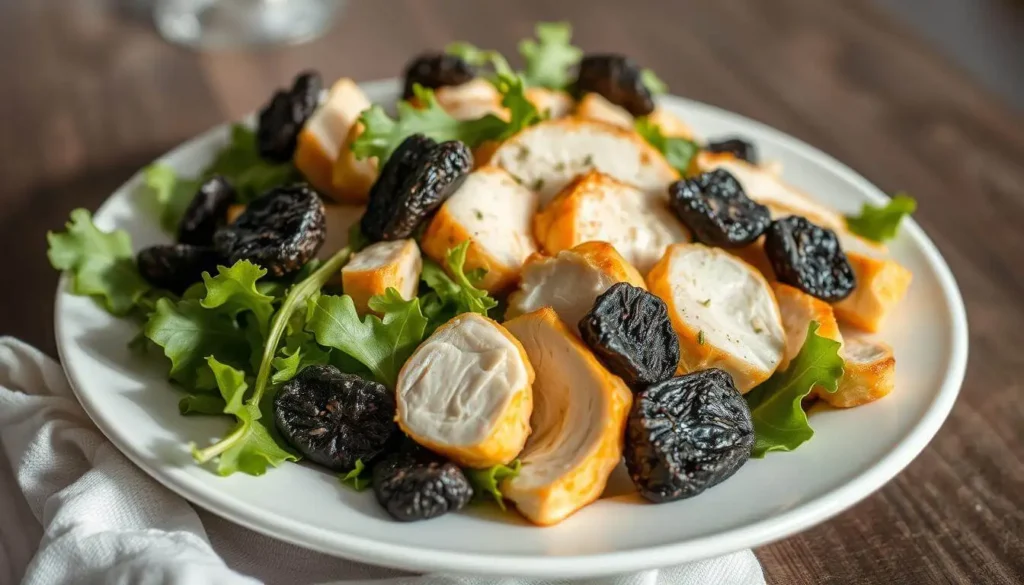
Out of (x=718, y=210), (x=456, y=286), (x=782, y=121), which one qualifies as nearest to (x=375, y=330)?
(x=456, y=286)

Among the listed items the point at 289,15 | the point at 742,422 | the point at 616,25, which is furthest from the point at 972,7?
the point at 742,422

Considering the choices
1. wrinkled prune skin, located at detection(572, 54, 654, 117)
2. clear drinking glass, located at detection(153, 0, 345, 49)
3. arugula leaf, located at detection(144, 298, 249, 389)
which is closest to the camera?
arugula leaf, located at detection(144, 298, 249, 389)

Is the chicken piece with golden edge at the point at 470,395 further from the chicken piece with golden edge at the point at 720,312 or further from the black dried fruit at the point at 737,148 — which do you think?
the black dried fruit at the point at 737,148

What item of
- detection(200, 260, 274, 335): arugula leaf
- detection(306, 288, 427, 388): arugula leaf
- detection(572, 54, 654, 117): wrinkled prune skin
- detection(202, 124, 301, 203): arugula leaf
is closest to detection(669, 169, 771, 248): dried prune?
detection(572, 54, 654, 117): wrinkled prune skin

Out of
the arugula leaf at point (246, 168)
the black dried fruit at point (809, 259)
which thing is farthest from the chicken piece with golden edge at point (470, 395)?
the arugula leaf at point (246, 168)

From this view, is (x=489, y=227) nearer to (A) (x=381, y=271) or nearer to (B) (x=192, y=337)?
(A) (x=381, y=271)

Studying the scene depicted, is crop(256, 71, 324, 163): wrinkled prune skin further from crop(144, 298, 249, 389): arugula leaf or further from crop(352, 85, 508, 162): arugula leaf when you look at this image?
crop(144, 298, 249, 389): arugula leaf
